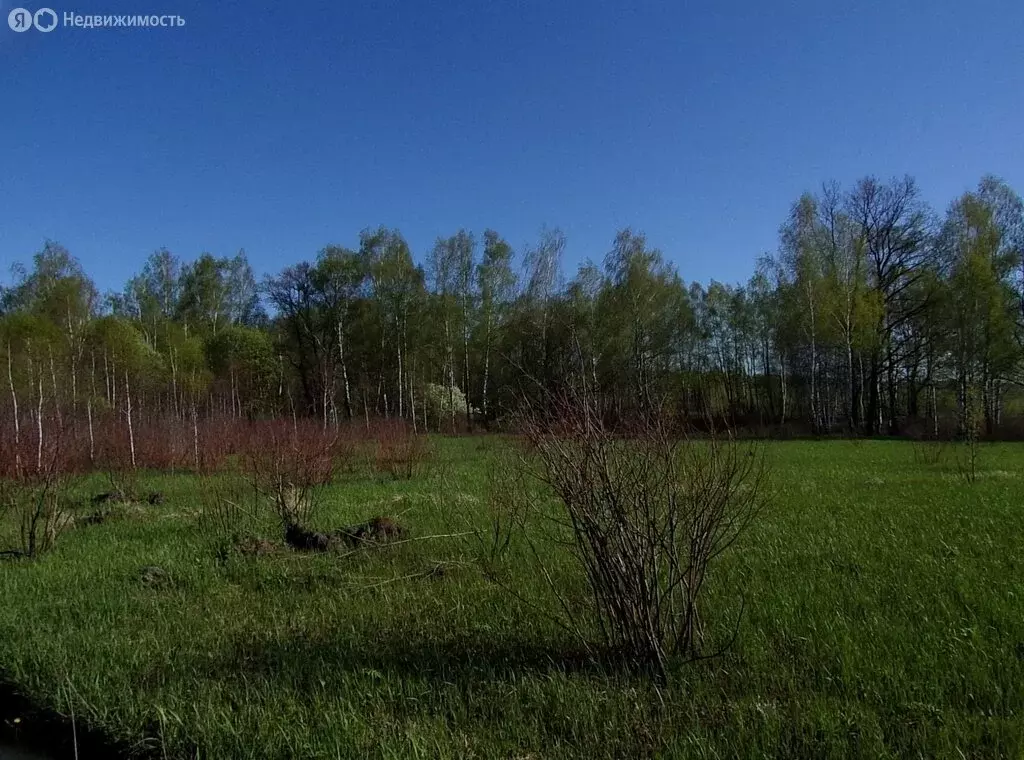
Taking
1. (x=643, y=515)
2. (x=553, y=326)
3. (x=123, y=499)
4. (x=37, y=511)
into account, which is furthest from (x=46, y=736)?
(x=553, y=326)

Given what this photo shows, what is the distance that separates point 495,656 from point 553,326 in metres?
30.5

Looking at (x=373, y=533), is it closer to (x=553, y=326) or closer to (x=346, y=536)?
(x=346, y=536)

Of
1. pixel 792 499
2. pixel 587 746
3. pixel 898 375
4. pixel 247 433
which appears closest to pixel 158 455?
pixel 247 433

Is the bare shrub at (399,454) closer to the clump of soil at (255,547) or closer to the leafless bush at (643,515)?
the clump of soil at (255,547)

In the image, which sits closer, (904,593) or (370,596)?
(904,593)

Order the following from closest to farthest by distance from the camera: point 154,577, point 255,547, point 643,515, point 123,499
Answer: point 643,515, point 154,577, point 255,547, point 123,499

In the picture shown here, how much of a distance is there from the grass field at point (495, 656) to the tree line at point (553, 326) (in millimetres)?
17392

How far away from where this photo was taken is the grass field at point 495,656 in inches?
119

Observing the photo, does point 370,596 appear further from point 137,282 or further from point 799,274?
point 137,282

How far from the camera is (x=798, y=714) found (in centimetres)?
307

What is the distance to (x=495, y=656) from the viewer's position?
13.7 ft

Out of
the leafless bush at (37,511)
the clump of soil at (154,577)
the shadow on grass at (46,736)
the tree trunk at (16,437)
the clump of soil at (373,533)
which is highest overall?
the tree trunk at (16,437)

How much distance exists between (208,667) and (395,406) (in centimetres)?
3618

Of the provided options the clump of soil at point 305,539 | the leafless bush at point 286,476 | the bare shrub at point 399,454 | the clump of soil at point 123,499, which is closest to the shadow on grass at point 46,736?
the clump of soil at point 305,539
